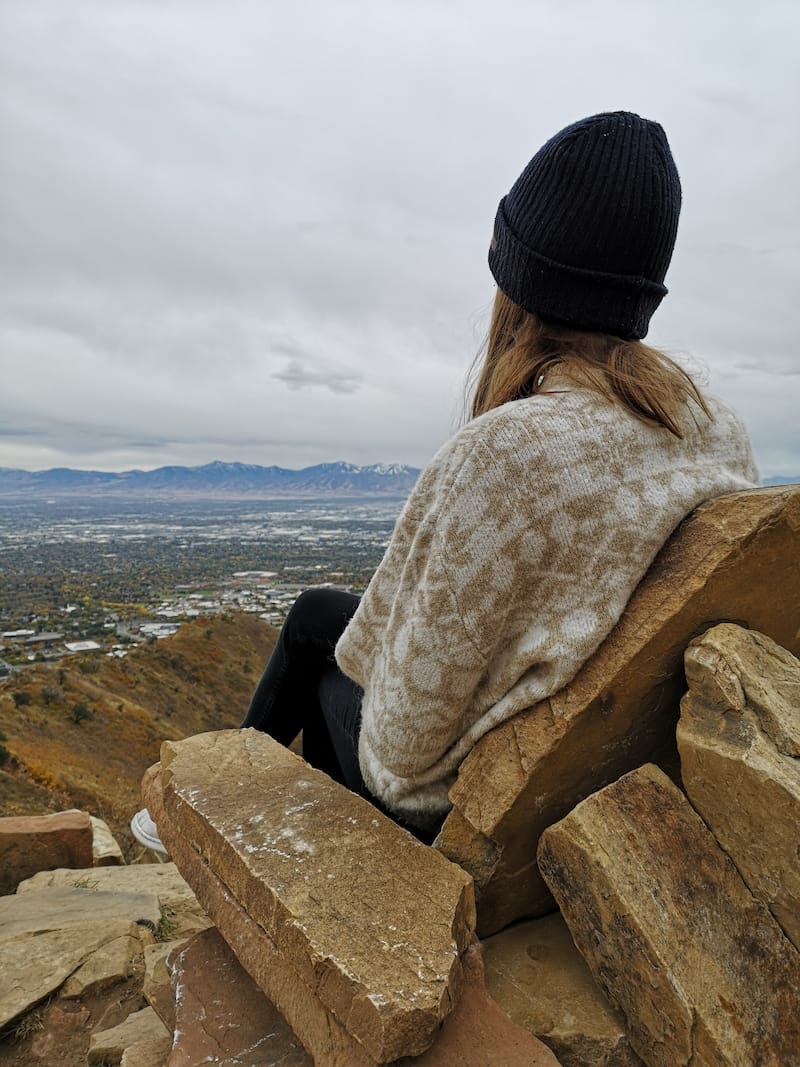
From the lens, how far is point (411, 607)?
1.76 meters

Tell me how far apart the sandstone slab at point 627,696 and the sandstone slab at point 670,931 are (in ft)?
0.40

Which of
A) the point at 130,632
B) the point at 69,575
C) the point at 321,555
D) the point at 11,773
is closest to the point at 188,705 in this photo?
the point at 11,773

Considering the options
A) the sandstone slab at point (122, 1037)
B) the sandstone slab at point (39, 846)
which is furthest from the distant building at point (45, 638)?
the sandstone slab at point (122, 1037)

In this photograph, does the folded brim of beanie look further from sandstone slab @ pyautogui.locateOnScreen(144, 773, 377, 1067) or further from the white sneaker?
the white sneaker

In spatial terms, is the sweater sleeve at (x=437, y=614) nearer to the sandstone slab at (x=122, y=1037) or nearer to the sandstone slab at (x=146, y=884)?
the sandstone slab at (x=122, y=1037)

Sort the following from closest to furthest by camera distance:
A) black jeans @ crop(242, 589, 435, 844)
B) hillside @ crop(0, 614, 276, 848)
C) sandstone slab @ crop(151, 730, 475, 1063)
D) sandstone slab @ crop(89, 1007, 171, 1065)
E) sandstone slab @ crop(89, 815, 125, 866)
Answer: sandstone slab @ crop(151, 730, 475, 1063), sandstone slab @ crop(89, 1007, 171, 1065), black jeans @ crop(242, 589, 435, 844), sandstone slab @ crop(89, 815, 125, 866), hillside @ crop(0, 614, 276, 848)

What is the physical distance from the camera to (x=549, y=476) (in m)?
1.59

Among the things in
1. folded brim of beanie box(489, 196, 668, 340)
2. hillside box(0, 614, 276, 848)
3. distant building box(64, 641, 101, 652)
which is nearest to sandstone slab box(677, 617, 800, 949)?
folded brim of beanie box(489, 196, 668, 340)

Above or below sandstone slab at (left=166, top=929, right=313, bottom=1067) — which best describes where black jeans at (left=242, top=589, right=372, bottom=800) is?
above

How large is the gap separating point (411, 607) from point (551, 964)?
103cm

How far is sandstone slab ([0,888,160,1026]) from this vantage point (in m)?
2.60

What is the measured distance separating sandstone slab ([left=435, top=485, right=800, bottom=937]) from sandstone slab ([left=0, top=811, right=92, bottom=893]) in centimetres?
306

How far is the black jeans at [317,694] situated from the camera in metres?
2.33

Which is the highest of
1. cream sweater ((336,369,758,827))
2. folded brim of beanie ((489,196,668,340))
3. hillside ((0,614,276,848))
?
folded brim of beanie ((489,196,668,340))
